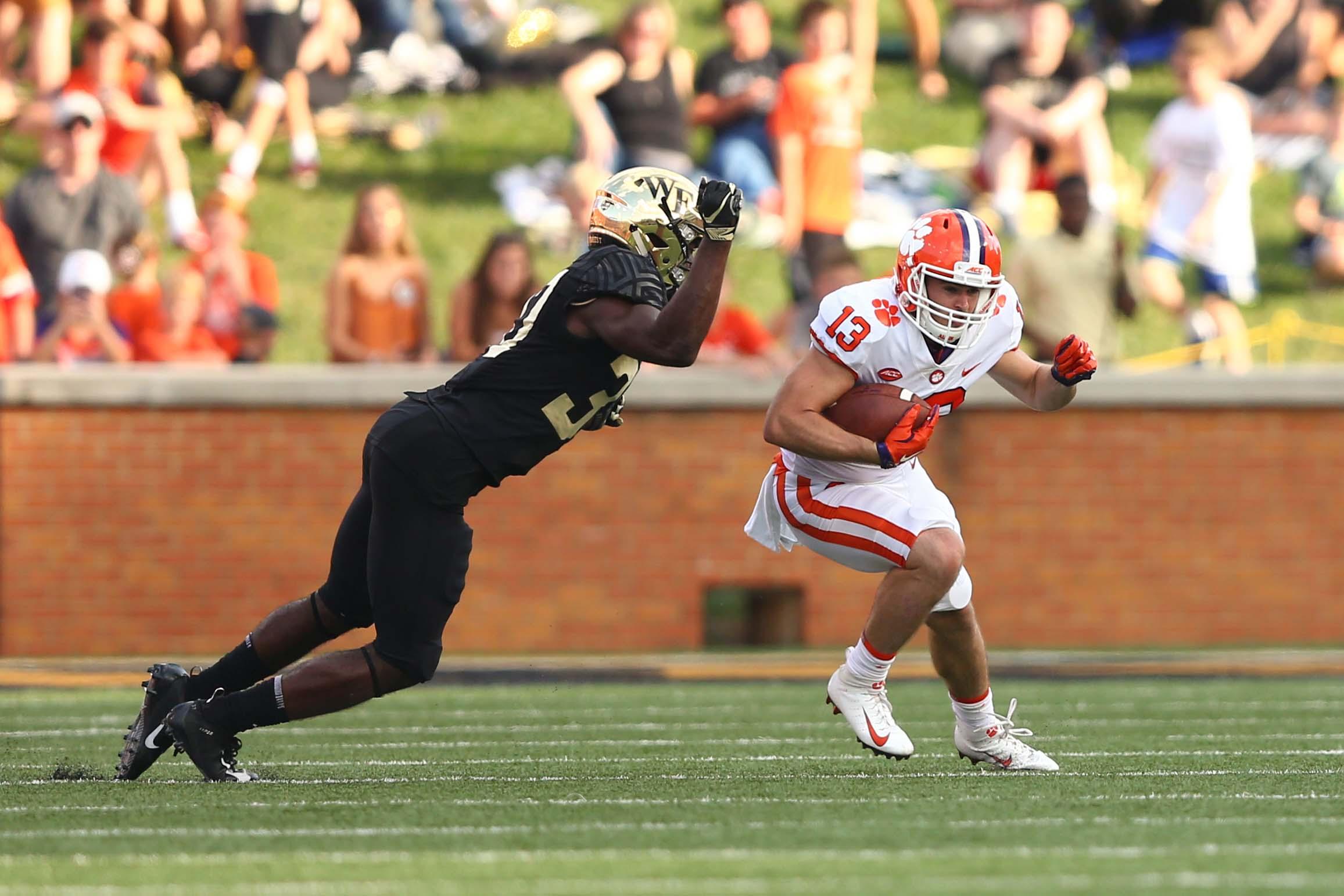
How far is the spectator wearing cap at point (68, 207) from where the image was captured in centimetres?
1200

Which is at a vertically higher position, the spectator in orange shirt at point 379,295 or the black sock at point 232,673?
the spectator in orange shirt at point 379,295

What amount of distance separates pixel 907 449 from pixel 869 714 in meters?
0.81

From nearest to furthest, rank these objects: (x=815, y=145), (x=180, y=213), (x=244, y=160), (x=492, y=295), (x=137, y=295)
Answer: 1. (x=492, y=295)
2. (x=137, y=295)
3. (x=815, y=145)
4. (x=180, y=213)
5. (x=244, y=160)

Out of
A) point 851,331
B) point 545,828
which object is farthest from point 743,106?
point 545,828

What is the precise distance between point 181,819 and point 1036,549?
7.32 meters

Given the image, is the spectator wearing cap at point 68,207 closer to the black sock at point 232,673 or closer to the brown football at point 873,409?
the black sock at point 232,673

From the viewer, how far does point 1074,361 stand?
20.7 feet

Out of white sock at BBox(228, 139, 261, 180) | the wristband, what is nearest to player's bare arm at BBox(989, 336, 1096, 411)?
the wristband

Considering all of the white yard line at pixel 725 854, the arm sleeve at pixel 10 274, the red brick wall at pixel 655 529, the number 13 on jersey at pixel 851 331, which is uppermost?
the number 13 on jersey at pixel 851 331

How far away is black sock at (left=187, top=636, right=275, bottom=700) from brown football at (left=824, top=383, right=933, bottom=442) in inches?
74.6

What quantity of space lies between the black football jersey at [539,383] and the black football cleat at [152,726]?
3.98ft

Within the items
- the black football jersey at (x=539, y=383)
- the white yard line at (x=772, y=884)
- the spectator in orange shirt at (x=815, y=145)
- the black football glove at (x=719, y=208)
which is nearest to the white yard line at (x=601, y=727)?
the black football jersey at (x=539, y=383)

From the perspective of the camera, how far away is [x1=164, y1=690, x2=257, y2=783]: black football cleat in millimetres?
5988

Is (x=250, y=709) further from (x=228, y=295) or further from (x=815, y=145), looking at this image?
(x=815, y=145)
